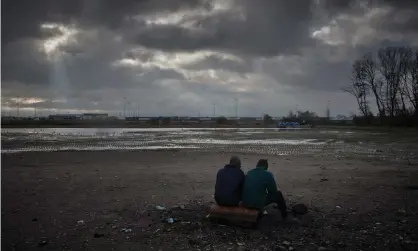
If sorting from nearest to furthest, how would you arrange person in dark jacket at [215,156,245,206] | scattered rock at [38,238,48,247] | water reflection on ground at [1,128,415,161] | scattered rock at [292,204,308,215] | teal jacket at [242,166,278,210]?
scattered rock at [38,238,48,247]
teal jacket at [242,166,278,210]
person in dark jacket at [215,156,245,206]
scattered rock at [292,204,308,215]
water reflection on ground at [1,128,415,161]

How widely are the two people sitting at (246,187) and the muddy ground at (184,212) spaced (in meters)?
0.54

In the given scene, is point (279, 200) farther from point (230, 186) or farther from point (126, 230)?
point (126, 230)

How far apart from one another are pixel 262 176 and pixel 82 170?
35.8ft

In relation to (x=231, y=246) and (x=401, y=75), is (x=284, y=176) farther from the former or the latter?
(x=401, y=75)

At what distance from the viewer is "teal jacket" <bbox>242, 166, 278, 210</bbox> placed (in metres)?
7.50

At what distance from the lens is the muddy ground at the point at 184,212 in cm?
689

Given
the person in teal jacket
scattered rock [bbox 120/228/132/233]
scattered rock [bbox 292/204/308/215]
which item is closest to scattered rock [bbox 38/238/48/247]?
scattered rock [bbox 120/228/132/233]

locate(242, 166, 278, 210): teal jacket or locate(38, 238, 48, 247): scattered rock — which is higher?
locate(242, 166, 278, 210): teal jacket

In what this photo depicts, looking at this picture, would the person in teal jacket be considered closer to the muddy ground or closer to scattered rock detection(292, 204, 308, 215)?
the muddy ground

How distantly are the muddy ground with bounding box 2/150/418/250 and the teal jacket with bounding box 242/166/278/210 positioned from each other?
0.53 metres

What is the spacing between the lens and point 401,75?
76.9m

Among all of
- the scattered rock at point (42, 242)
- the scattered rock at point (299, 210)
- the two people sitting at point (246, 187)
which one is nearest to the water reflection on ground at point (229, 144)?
the scattered rock at point (299, 210)

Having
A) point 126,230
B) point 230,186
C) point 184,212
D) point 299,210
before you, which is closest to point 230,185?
point 230,186

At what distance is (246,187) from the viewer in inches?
299
